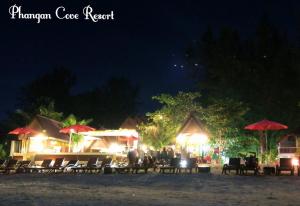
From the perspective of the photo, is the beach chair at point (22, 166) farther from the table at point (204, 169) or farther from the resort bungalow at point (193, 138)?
the table at point (204, 169)

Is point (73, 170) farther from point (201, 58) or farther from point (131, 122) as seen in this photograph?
point (131, 122)

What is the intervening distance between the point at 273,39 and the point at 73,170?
23.0m

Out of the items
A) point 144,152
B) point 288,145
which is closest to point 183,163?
point 144,152

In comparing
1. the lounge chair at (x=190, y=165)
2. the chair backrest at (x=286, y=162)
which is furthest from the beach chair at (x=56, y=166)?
the chair backrest at (x=286, y=162)

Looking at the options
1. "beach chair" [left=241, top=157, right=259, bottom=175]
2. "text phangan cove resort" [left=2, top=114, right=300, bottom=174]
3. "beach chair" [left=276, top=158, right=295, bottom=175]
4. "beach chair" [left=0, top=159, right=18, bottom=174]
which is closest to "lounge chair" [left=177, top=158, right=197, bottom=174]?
"text phangan cove resort" [left=2, top=114, right=300, bottom=174]

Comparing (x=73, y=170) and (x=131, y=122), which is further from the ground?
(x=131, y=122)

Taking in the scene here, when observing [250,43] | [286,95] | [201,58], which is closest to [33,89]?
[201,58]

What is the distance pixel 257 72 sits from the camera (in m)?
33.5

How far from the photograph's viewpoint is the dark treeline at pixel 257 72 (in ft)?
102

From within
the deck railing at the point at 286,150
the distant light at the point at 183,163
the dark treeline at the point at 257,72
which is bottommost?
the distant light at the point at 183,163

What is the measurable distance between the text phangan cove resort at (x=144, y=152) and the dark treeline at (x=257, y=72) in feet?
17.1

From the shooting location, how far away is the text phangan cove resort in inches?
711

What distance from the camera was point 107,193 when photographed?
10086 mm

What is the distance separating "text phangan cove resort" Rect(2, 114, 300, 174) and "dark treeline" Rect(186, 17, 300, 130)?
5205 mm
